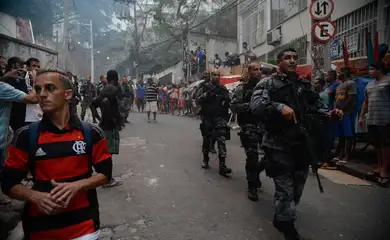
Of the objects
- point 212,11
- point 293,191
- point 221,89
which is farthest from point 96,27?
point 293,191

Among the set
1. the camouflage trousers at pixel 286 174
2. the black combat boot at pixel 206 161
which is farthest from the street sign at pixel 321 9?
the camouflage trousers at pixel 286 174

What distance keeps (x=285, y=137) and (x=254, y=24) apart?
1887 centimetres

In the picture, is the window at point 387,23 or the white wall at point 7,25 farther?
the white wall at point 7,25

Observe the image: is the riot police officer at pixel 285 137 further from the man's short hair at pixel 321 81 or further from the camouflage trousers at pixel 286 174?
the man's short hair at pixel 321 81

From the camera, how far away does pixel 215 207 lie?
430 cm

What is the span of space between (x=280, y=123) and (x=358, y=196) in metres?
2.41

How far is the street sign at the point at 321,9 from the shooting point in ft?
24.2

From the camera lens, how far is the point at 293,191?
343 cm

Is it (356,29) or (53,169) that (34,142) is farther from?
(356,29)

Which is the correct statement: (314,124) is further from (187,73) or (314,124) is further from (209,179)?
(187,73)

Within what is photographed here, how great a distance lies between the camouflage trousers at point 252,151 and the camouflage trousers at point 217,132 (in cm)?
87

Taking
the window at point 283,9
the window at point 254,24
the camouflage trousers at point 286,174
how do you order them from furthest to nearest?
the window at point 254,24
the window at point 283,9
the camouflage trousers at point 286,174

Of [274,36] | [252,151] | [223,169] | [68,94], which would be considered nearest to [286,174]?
[252,151]

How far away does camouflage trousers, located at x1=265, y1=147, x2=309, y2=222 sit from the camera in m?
3.23
